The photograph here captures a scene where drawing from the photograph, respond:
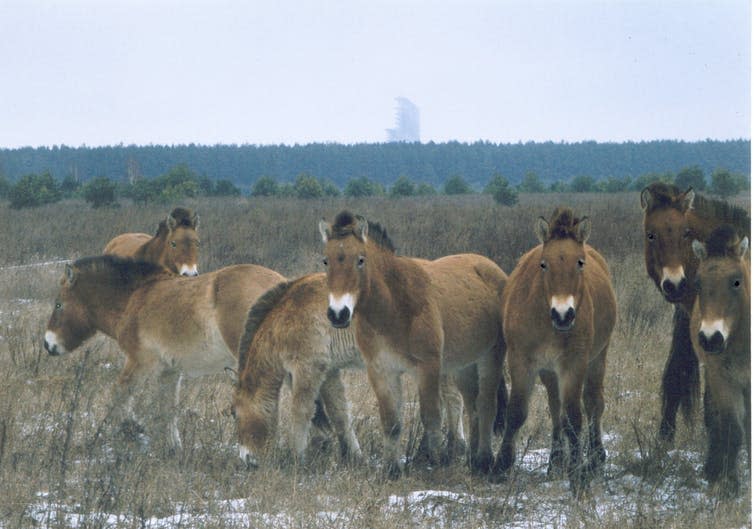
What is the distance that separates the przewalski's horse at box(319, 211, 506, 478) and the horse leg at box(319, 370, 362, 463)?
2.39 ft

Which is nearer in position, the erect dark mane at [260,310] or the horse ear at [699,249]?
the horse ear at [699,249]

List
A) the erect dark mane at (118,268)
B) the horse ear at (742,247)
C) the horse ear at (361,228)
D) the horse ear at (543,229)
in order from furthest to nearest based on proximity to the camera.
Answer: the erect dark mane at (118,268) → the horse ear at (361,228) → the horse ear at (543,229) → the horse ear at (742,247)

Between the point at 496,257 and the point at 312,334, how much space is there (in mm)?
10419

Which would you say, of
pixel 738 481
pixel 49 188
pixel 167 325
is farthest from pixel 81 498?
→ pixel 49 188

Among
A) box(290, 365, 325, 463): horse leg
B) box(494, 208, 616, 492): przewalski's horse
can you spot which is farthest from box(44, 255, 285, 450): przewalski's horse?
box(494, 208, 616, 492): przewalski's horse

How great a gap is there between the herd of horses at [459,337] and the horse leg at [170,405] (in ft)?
0.06

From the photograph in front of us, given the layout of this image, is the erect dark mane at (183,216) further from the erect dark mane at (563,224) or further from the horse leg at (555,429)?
the erect dark mane at (563,224)

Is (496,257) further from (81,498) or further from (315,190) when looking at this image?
(315,190)

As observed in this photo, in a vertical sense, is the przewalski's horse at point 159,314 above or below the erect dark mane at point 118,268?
below

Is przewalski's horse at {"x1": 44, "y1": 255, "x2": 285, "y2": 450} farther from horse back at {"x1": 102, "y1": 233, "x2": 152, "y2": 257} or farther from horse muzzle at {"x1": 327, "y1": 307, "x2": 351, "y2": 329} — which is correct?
horse back at {"x1": 102, "y1": 233, "x2": 152, "y2": 257}

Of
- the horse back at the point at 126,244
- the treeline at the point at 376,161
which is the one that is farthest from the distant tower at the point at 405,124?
the treeline at the point at 376,161

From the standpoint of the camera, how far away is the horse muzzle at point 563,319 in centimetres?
523

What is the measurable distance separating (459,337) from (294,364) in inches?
47.7

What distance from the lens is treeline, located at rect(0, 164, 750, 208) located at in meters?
19.4
